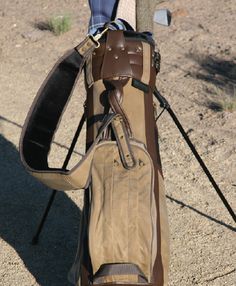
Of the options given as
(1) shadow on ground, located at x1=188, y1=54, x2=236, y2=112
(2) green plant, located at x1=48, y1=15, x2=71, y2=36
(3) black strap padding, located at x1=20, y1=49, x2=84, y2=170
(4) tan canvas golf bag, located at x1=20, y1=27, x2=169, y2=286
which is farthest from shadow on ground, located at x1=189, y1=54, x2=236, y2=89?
(3) black strap padding, located at x1=20, y1=49, x2=84, y2=170

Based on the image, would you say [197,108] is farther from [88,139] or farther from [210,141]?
[88,139]

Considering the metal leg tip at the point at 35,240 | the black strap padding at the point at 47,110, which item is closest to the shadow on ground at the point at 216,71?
the metal leg tip at the point at 35,240

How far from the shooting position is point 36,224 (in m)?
4.73

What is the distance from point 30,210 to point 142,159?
1643 millimetres

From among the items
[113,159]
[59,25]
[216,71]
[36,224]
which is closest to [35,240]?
[36,224]

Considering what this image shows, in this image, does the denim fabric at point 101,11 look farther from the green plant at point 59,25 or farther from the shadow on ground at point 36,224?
the green plant at point 59,25

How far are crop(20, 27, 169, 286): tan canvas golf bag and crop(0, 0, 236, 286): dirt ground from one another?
34.4 inches

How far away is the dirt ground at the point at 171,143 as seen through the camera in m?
4.36

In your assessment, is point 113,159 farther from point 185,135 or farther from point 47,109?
point 185,135

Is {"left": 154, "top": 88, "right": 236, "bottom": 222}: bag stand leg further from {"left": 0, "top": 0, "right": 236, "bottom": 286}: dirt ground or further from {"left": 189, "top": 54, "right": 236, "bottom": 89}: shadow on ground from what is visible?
{"left": 189, "top": 54, "right": 236, "bottom": 89}: shadow on ground

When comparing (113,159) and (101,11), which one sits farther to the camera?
(101,11)

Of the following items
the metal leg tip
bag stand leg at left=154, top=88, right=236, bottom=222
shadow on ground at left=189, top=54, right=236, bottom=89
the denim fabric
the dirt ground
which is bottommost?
shadow on ground at left=189, top=54, right=236, bottom=89

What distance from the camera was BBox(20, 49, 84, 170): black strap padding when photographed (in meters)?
3.57

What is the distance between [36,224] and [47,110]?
1281 millimetres
